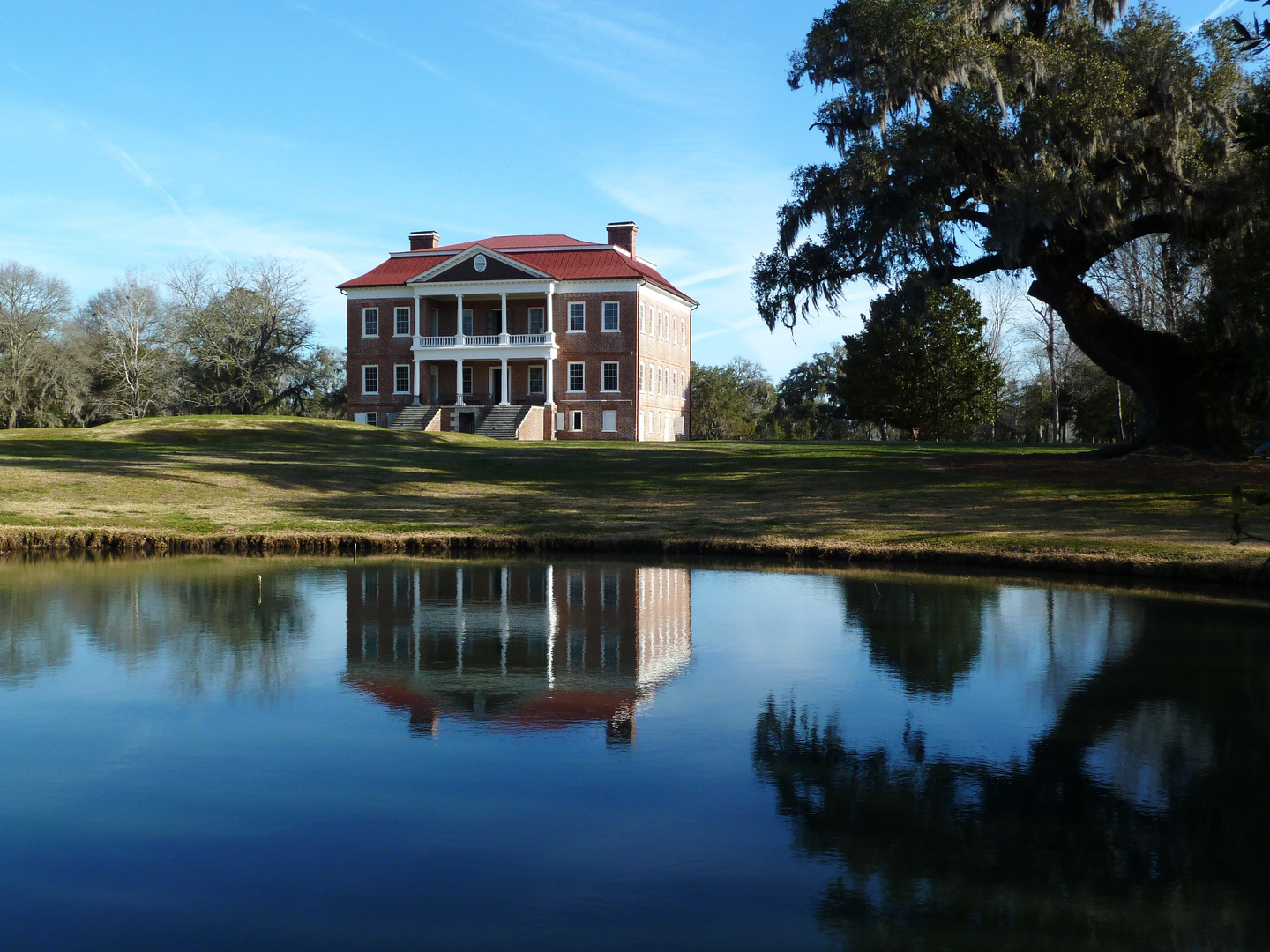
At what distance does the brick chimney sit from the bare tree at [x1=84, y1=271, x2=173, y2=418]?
2563 cm

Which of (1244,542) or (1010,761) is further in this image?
(1244,542)

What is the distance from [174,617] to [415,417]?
38.0 m

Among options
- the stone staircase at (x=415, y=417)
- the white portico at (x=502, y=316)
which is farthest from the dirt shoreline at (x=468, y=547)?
the white portico at (x=502, y=316)

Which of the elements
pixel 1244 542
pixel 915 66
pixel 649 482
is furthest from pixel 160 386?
pixel 1244 542

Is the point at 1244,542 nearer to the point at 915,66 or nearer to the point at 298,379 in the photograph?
the point at 915,66

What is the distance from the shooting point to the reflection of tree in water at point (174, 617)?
9656 millimetres

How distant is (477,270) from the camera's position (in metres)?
53.1

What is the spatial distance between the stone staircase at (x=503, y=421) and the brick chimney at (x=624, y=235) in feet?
41.5

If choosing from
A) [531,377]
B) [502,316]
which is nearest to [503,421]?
[502,316]

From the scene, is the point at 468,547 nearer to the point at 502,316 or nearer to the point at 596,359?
the point at 596,359

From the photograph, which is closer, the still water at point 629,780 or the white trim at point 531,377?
the still water at point 629,780

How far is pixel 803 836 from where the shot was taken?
5.88m

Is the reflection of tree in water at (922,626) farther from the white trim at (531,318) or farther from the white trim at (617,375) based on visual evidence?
the white trim at (531,318)

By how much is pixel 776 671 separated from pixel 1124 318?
65.7 ft
